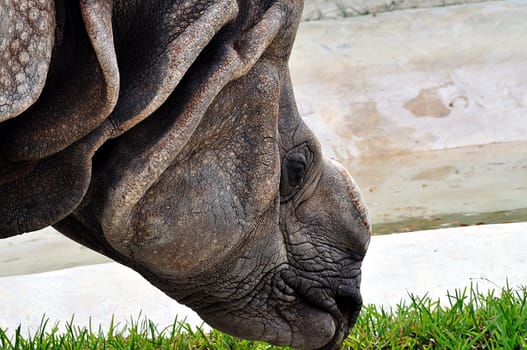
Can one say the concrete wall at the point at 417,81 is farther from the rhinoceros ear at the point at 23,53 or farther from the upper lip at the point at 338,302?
the rhinoceros ear at the point at 23,53

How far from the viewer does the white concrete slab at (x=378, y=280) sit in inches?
185

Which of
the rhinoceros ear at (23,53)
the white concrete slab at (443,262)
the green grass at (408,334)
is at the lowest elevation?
the white concrete slab at (443,262)

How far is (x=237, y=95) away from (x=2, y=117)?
72 centimetres

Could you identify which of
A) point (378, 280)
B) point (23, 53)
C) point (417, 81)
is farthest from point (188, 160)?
point (417, 81)

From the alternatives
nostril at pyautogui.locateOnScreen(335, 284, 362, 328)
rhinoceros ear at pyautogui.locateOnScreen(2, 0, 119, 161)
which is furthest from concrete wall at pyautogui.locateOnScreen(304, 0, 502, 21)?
rhinoceros ear at pyautogui.locateOnScreen(2, 0, 119, 161)

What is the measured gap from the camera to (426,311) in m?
3.86

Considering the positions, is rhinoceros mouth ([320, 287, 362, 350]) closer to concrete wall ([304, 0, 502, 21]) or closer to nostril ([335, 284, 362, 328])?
nostril ([335, 284, 362, 328])

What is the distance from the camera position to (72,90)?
2311mm

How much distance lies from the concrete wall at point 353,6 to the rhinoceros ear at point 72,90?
31.0ft

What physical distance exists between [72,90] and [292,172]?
738 millimetres

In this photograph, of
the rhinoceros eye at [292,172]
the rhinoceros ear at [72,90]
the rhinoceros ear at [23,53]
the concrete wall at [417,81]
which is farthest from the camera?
the concrete wall at [417,81]

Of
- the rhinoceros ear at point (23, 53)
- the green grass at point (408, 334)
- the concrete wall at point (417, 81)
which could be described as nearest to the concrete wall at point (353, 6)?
the concrete wall at point (417, 81)

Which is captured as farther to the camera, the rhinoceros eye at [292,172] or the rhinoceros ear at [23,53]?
the rhinoceros eye at [292,172]

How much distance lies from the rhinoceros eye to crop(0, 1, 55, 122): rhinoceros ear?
0.94 metres
